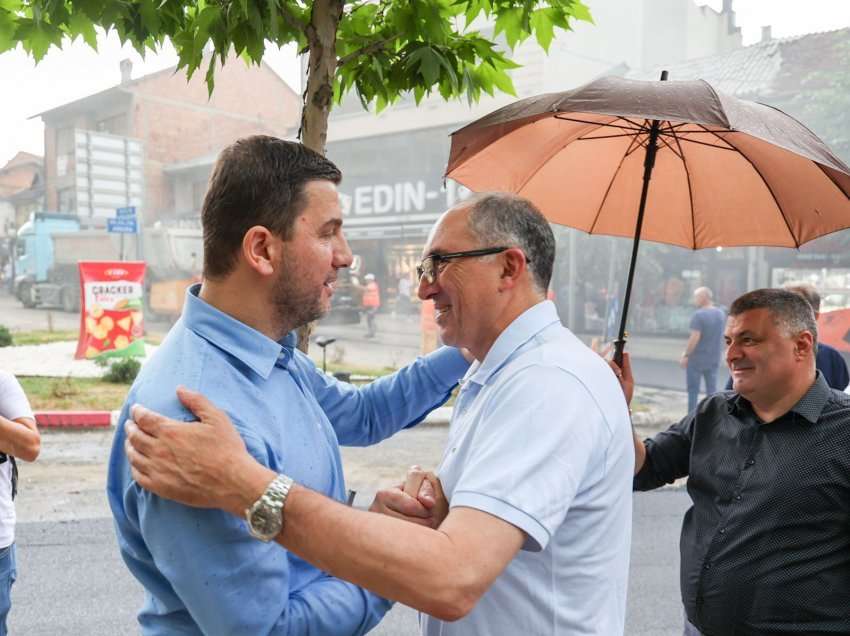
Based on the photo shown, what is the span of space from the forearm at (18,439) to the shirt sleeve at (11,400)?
0.04 metres

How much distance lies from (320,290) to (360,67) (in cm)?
153

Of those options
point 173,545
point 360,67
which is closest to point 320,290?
point 173,545

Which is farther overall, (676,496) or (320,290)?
(676,496)

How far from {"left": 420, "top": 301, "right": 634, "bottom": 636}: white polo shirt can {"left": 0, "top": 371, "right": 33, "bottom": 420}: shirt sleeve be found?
2.18 metres

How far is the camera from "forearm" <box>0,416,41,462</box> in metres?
2.92

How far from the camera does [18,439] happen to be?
9.66 feet

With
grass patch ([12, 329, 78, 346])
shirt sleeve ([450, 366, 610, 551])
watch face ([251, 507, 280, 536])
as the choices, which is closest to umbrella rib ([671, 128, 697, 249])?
shirt sleeve ([450, 366, 610, 551])

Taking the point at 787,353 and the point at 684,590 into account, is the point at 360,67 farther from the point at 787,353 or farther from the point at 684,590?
the point at 684,590

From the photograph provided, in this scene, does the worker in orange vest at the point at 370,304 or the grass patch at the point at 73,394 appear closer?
the grass patch at the point at 73,394

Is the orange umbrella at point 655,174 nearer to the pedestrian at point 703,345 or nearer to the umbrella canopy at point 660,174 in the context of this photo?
the umbrella canopy at point 660,174

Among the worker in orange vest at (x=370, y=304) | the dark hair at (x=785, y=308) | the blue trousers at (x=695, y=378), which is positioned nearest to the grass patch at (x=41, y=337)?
the worker in orange vest at (x=370, y=304)

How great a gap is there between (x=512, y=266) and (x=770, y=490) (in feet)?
4.35

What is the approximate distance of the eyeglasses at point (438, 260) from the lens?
1.79m

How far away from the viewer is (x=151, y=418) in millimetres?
1332
